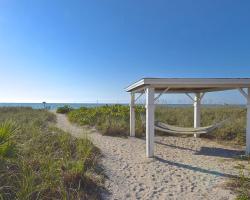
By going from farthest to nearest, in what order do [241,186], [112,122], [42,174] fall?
1. [112,122]
2. [241,186]
3. [42,174]

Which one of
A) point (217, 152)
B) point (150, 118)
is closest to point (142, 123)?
point (217, 152)

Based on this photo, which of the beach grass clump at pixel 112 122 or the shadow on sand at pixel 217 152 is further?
the beach grass clump at pixel 112 122

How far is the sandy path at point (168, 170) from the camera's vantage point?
468 cm

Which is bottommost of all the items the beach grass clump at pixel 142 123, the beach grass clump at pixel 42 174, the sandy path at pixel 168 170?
the sandy path at pixel 168 170

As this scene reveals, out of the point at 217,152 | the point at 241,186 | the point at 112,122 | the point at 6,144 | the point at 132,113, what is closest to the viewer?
the point at 6,144

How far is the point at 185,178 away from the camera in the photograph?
213 inches

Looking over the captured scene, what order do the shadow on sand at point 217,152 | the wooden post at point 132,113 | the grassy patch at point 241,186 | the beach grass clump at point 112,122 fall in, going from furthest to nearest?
the beach grass clump at point 112,122, the wooden post at point 132,113, the shadow on sand at point 217,152, the grassy patch at point 241,186

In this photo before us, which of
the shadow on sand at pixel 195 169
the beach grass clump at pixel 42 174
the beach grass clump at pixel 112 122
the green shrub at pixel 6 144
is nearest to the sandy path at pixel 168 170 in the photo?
the shadow on sand at pixel 195 169

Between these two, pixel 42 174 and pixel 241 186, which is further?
pixel 241 186

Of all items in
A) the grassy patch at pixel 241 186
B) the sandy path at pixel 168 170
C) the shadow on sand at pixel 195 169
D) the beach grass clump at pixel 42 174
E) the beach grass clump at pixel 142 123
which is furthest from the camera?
the beach grass clump at pixel 142 123

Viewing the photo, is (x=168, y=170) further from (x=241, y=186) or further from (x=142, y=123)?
(x=142, y=123)

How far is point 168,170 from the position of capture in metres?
6.00

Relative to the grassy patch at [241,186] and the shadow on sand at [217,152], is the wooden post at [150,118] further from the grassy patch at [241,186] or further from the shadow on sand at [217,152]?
the grassy patch at [241,186]

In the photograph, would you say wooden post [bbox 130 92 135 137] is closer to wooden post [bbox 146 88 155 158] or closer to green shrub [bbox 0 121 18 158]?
wooden post [bbox 146 88 155 158]
